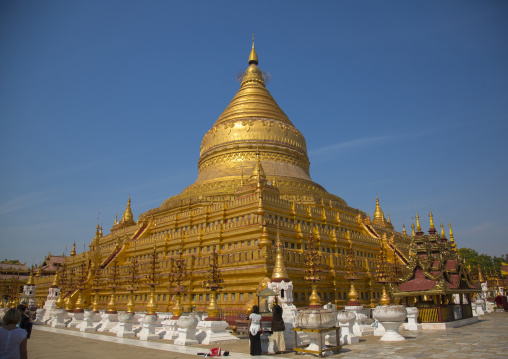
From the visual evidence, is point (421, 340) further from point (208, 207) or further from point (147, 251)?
point (147, 251)

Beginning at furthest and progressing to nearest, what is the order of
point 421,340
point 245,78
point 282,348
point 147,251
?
point 245,78 → point 147,251 → point 421,340 → point 282,348

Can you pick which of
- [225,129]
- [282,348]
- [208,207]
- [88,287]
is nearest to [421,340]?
[282,348]

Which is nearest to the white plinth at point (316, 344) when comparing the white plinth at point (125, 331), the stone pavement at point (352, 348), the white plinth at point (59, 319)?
the stone pavement at point (352, 348)

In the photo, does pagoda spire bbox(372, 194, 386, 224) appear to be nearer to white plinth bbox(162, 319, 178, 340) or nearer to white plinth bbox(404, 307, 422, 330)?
white plinth bbox(404, 307, 422, 330)

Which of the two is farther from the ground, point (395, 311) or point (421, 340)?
point (395, 311)

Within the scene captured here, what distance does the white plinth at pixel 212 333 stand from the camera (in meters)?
16.4

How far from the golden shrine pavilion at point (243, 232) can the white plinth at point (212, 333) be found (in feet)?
19.1

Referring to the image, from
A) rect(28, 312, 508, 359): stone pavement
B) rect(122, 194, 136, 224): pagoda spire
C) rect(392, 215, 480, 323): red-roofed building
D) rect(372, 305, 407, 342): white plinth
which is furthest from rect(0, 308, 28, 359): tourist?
rect(122, 194, 136, 224): pagoda spire

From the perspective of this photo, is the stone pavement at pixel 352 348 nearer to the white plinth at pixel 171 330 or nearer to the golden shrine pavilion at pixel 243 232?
the white plinth at pixel 171 330

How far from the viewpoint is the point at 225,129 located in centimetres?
4425

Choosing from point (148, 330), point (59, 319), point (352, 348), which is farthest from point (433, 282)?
point (59, 319)

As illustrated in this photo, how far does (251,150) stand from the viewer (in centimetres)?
4188

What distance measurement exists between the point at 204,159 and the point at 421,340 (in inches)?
1300

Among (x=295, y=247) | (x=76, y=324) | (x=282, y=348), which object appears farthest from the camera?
(x=295, y=247)
